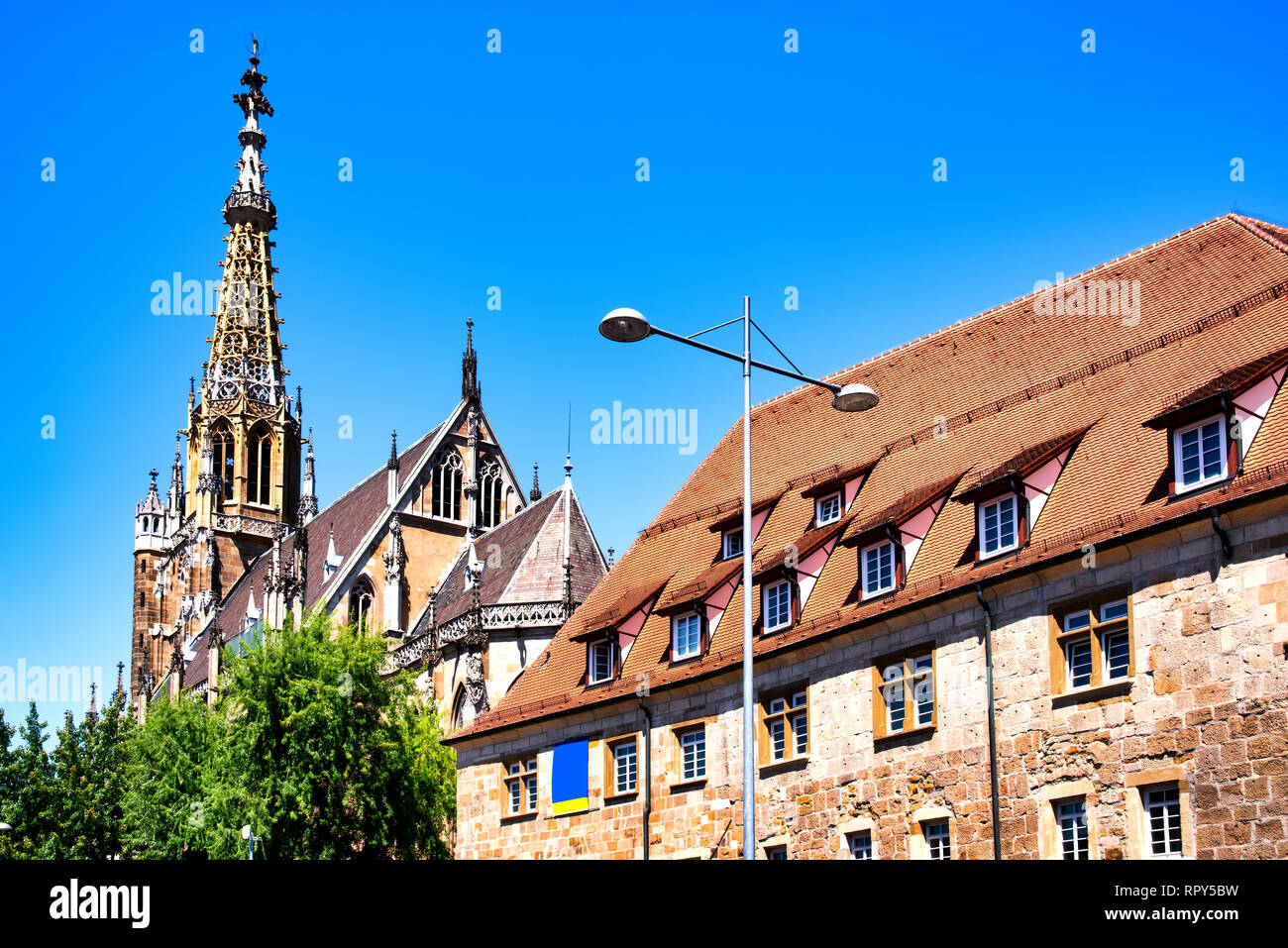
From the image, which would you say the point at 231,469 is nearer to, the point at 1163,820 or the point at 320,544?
the point at 320,544

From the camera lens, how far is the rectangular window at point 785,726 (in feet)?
84.5

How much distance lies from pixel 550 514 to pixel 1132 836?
116ft

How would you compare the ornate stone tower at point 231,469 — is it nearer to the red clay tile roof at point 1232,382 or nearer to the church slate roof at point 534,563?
the church slate roof at point 534,563

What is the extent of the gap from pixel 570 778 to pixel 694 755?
325cm

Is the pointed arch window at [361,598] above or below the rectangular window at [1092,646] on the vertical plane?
above

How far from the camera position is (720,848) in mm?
26562

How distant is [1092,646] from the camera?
831 inches

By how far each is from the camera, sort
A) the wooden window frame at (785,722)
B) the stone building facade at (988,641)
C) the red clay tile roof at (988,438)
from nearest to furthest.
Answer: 1. the stone building facade at (988,641)
2. the red clay tile roof at (988,438)
3. the wooden window frame at (785,722)

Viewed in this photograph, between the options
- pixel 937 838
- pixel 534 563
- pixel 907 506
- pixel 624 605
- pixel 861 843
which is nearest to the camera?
pixel 937 838

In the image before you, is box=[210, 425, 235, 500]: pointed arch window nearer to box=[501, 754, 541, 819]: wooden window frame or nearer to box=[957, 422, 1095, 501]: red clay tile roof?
box=[501, 754, 541, 819]: wooden window frame

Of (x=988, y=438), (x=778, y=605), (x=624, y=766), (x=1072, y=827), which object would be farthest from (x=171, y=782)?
(x=1072, y=827)

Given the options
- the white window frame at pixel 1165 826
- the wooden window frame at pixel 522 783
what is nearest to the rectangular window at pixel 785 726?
the wooden window frame at pixel 522 783

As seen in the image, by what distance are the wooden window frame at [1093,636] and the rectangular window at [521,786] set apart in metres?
12.7
